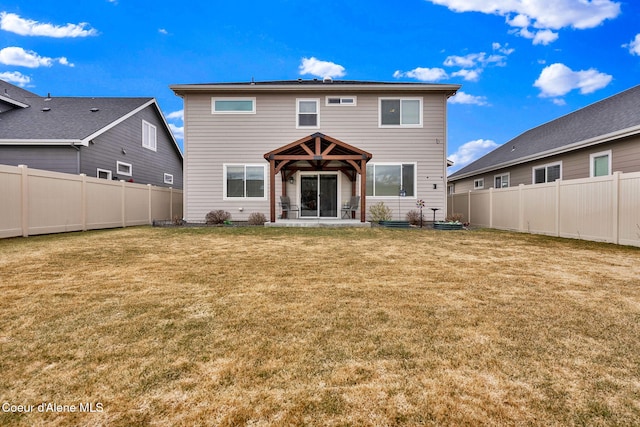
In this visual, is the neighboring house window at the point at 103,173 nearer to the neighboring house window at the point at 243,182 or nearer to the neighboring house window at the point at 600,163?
the neighboring house window at the point at 243,182

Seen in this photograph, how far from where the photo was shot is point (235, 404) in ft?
4.87

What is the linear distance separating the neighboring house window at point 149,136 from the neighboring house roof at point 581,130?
18.6 meters

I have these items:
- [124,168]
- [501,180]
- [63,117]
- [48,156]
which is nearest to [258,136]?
[124,168]

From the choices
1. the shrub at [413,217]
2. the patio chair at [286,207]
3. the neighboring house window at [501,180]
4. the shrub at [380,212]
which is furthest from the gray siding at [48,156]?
the neighboring house window at [501,180]

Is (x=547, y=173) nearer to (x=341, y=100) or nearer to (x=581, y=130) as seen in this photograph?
(x=581, y=130)

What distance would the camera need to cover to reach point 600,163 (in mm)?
10023

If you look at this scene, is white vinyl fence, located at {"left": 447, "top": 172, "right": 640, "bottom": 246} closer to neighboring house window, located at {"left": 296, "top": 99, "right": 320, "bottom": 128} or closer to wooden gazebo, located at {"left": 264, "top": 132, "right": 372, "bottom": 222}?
wooden gazebo, located at {"left": 264, "top": 132, "right": 372, "bottom": 222}

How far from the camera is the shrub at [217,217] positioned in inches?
472

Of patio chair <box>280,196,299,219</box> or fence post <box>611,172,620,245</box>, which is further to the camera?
patio chair <box>280,196,299,219</box>

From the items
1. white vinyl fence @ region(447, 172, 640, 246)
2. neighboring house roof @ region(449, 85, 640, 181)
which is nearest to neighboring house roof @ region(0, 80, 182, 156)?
white vinyl fence @ region(447, 172, 640, 246)

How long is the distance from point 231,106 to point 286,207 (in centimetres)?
490

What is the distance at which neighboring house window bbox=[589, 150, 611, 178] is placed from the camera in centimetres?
970

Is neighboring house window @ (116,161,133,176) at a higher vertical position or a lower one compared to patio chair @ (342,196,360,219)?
higher

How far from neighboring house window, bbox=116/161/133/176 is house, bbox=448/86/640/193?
18414 millimetres
